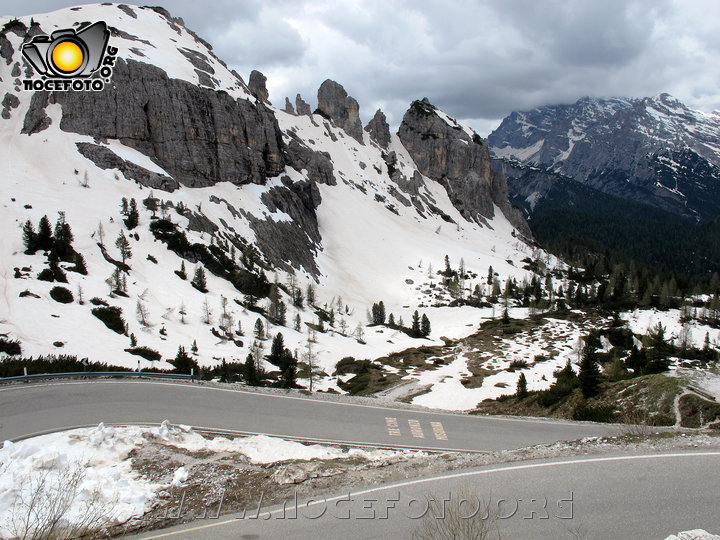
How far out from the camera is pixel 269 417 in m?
18.2

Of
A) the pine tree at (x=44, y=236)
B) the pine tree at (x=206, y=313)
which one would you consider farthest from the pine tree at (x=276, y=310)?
the pine tree at (x=44, y=236)

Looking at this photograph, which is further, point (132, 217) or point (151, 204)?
point (151, 204)

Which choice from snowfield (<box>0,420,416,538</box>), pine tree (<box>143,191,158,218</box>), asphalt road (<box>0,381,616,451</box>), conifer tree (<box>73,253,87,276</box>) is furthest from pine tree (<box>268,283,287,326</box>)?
snowfield (<box>0,420,416,538</box>)

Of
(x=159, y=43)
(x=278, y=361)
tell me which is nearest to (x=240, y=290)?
(x=278, y=361)

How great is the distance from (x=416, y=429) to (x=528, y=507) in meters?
8.71

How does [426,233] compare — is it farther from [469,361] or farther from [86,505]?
[86,505]

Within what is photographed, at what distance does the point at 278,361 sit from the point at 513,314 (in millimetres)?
74343

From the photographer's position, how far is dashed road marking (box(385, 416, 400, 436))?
17.2 metres

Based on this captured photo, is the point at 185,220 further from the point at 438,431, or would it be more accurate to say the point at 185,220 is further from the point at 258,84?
the point at 258,84

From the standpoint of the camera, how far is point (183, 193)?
95.6 metres

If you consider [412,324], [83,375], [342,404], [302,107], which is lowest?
[412,324]

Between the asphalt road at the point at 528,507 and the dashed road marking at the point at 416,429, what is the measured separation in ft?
19.7

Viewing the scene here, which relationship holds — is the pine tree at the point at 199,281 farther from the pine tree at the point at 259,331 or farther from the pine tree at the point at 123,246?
the pine tree at the point at 259,331

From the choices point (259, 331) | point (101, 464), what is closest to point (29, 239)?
point (259, 331)
